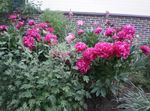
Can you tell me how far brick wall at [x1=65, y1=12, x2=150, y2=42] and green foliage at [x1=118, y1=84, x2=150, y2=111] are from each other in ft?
18.2

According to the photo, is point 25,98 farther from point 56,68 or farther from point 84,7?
point 84,7

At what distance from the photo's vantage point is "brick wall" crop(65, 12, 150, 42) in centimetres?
984

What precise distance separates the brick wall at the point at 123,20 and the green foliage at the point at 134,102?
556 centimetres

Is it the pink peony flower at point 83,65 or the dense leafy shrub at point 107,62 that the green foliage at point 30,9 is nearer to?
the dense leafy shrub at point 107,62

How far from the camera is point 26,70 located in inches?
158

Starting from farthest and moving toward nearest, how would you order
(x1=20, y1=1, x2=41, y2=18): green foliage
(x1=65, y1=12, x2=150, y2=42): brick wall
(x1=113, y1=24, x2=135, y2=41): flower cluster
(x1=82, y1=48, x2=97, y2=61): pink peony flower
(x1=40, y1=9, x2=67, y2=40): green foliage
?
(x1=65, y1=12, x2=150, y2=42): brick wall → (x1=20, y1=1, x2=41, y2=18): green foliage → (x1=40, y1=9, x2=67, y2=40): green foliage → (x1=113, y1=24, x2=135, y2=41): flower cluster → (x1=82, y1=48, x2=97, y2=61): pink peony flower

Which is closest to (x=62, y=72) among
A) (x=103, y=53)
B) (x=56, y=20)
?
(x=103, y=53)

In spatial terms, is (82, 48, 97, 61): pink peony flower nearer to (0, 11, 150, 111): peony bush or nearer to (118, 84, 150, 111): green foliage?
(0, 11, 150, 111): peony bush

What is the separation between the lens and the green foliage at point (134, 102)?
4.05 meters

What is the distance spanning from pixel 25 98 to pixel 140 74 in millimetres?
2480

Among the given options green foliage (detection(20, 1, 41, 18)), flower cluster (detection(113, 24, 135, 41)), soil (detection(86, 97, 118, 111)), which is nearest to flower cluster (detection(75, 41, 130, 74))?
flower cluster (detection(113, 24, 135, 41))

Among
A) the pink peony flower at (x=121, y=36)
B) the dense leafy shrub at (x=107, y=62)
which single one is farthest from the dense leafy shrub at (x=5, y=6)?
the pink peony flower at (x=121, y=36)

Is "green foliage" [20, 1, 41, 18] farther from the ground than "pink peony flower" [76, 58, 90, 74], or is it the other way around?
"green foliage" [20, 1, 41, 18]

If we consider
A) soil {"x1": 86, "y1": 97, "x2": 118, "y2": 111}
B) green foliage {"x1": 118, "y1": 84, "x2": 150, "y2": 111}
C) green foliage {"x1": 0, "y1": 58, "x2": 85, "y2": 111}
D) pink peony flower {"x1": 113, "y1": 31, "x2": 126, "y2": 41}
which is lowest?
soil {"x1": 86, "y1": 97, "x2": 118, "y2": 111}
